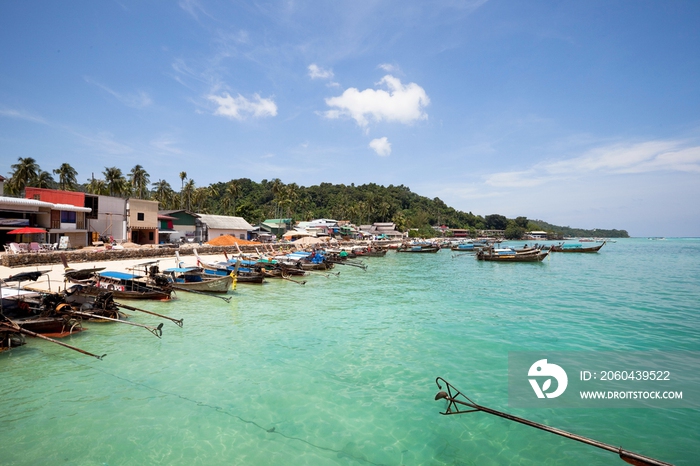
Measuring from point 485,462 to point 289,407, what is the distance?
4675mm

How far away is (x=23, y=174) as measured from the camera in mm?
57438

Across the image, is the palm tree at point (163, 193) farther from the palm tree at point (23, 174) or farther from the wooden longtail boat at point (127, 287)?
the wooden longtail boat at point (127, 287)

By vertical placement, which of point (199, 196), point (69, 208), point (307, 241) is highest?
point (199, 196)

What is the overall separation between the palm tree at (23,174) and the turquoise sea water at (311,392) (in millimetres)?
59331

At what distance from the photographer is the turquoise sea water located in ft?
23.9

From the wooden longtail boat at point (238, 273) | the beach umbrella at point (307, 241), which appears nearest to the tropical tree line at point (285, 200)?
the beach umbrella at point (307, 241)

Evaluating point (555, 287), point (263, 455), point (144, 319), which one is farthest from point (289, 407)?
point (555, 287)

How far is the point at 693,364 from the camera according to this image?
39.8 feet

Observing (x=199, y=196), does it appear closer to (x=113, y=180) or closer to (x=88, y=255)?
(x=113, y=180)

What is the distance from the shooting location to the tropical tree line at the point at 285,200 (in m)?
63.1

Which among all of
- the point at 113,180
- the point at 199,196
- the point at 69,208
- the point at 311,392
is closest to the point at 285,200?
the point at 199,196

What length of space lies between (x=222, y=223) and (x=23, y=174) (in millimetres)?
34609

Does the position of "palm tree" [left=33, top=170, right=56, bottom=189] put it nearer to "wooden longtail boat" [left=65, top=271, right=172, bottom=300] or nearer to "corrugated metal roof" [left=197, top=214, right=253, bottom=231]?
"corrugated metal roof" [left=197, top=214, right=253, bottom=231]

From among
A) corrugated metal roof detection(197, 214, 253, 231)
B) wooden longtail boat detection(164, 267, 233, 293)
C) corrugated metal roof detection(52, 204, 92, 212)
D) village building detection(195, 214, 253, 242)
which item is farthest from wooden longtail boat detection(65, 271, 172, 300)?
corrugated metal roof detection(197, 214, 253, 231)
